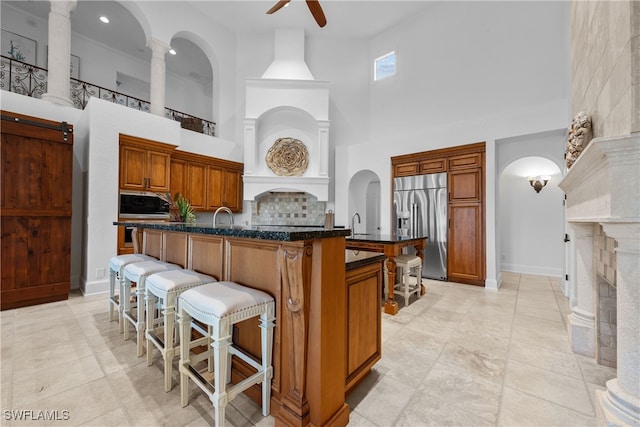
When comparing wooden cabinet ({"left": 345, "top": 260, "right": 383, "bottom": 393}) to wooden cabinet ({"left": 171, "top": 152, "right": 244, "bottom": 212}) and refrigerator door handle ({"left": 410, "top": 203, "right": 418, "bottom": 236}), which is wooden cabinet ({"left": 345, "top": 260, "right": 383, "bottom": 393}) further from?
wooden cabinet ({"left": 171, "top": 152, "right": 244, "bottom": 212})

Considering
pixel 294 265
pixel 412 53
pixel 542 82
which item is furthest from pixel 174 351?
pixel 412 53

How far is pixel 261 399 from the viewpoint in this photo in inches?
59.0

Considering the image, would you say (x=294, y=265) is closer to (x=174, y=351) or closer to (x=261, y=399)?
(x=261, y=399)

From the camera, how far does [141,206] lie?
4.14 meters

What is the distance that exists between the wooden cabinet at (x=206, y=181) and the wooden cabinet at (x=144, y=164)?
503 mm

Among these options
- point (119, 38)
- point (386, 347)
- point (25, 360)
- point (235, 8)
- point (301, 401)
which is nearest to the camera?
point (301, 401)

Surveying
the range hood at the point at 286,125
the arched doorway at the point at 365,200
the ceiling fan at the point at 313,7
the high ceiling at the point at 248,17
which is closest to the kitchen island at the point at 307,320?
the ceiling fan at the point at 313,7

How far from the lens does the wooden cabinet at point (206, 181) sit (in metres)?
5.05

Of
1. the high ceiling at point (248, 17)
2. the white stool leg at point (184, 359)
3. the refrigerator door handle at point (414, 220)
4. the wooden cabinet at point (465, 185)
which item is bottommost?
Result: the white stool leg at point (184, 359)

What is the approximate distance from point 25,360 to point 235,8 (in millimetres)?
6774

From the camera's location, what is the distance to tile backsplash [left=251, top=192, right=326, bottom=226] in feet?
19.6

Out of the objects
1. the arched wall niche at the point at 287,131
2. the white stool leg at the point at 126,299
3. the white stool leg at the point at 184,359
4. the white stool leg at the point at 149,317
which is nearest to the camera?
the white stool leg at the point at 184,359

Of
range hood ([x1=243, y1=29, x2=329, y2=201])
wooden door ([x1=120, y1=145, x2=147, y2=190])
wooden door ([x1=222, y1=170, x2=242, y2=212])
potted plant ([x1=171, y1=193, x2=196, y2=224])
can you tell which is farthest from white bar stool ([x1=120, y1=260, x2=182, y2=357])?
wooden door ([x1=222, y1=170, x2=242, y2=212])

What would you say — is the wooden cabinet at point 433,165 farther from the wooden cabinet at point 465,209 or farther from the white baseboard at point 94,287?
the white baseboard at point 94,287
